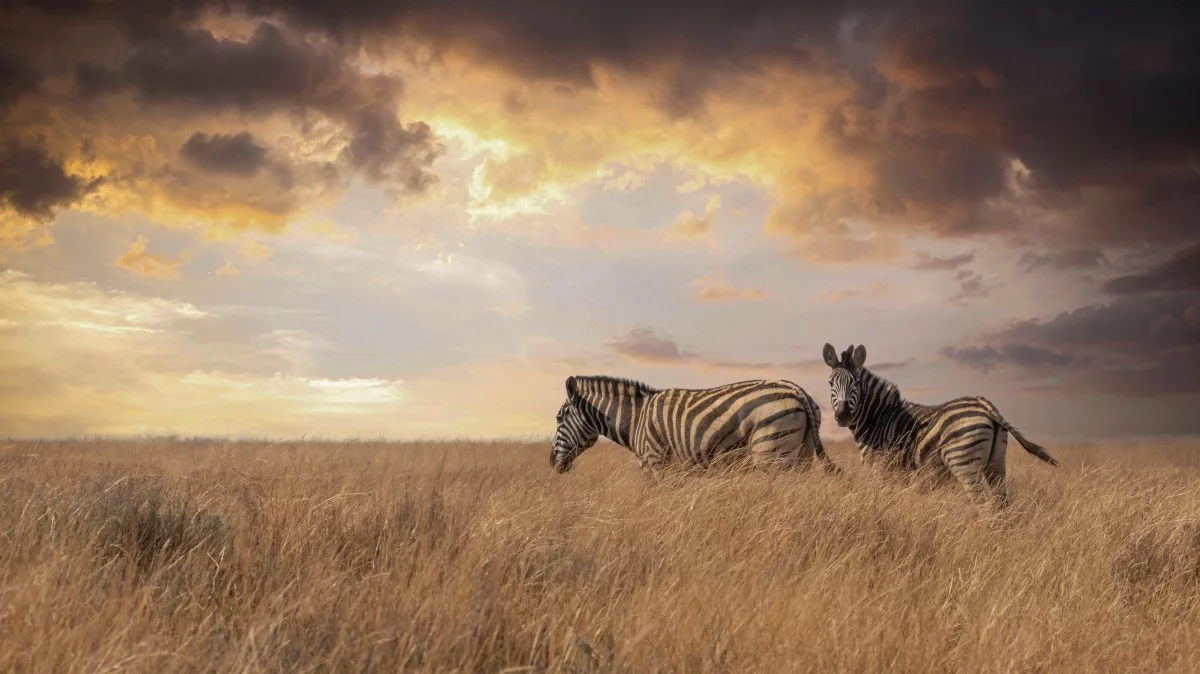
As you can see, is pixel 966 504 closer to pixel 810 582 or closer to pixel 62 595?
pixel 810 582

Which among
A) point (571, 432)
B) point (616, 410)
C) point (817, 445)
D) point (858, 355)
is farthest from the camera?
point (571, 432)

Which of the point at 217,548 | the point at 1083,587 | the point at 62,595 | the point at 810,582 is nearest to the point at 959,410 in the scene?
the point at 1083,587

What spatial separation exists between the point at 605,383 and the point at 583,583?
7.94 metres

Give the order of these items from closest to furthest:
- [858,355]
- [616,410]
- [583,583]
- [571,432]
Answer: [583,583]
[858,355]
[616,410]
[571,432]

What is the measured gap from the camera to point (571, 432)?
13.5 meters

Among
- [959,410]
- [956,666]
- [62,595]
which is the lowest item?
[956,666]

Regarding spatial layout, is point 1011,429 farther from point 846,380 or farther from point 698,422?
point 698,422

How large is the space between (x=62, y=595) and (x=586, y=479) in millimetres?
8078

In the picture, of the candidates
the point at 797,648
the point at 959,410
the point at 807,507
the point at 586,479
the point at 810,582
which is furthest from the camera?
the point at 586,479

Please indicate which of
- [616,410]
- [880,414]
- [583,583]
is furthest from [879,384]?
[583,583]

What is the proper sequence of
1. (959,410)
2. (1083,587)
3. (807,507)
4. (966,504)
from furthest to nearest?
(959,410), (966,504), (807,507), (1083,587)

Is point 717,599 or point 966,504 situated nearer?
point 717,599

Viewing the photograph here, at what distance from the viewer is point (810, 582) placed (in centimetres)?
572

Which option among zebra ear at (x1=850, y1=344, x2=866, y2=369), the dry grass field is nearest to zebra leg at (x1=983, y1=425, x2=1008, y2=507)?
the dry grass field
